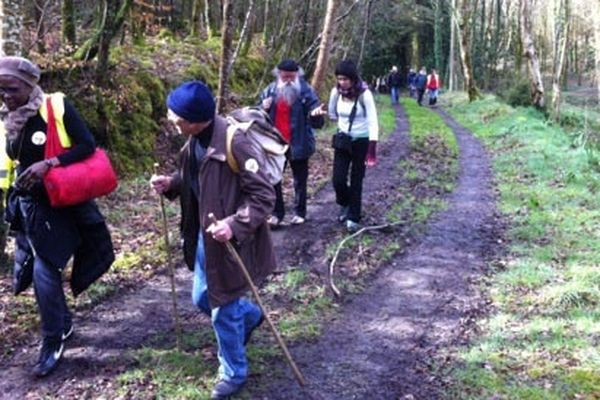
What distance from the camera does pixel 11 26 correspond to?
20.8ft

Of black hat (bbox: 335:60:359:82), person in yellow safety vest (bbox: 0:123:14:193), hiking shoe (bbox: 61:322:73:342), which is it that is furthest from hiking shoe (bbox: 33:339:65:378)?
black hat (bbox: 335:60:359:82)

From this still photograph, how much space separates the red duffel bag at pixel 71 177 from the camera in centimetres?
437

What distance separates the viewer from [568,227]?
8.66m

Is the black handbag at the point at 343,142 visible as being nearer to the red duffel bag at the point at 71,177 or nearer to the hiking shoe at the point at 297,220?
the hiking shoe at the point at 297,220

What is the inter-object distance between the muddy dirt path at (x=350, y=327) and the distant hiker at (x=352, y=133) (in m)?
0.52

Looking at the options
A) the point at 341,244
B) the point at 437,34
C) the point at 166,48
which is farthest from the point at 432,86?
the point at 341,244

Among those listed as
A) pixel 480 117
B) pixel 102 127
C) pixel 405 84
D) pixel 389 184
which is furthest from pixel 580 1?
pixel 102 127

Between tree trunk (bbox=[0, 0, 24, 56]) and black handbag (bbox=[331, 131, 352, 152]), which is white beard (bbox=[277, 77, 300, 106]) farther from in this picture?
tree trunk (bbox=[0, 0, 24, 56])

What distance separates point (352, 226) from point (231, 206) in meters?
4.44

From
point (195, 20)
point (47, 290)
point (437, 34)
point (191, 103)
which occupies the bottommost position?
point (47, 290)

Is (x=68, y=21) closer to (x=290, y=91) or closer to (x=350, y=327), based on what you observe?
(x=290, y=91)

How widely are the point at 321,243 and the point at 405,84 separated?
151ft

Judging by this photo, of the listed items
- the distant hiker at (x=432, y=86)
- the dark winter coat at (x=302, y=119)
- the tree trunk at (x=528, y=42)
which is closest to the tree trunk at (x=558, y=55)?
the tree trunk at (x=528, y=42)

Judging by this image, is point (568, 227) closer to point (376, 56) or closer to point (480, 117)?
point (480, 117)
